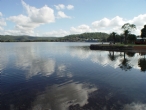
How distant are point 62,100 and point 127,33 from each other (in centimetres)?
9864

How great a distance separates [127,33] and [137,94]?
9356 cm

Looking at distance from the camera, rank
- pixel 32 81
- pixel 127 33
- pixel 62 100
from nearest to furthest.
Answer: pixel 62 100 < pixel 32 81 < pixel 127 33

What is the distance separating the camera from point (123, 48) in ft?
252

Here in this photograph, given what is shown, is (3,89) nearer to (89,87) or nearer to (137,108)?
(89,87)

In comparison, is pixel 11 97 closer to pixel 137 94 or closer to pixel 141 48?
pixel 137 94

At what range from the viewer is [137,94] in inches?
593

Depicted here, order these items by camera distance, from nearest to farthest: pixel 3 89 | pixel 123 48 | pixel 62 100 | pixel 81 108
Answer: pixel 81 108, pixel 62 100, pixel 3 89, pixel 123 48

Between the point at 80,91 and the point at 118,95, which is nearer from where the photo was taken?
the point at 118,95

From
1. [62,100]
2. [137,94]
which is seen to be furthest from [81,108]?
[137,94]

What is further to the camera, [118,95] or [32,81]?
[32,81]

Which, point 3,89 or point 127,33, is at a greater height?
point 127,33

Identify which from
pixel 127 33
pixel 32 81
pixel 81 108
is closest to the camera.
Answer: pixel 81 108

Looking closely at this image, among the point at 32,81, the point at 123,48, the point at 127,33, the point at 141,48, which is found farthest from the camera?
the point at 127,33

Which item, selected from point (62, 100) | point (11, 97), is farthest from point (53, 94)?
point (11, 97)
